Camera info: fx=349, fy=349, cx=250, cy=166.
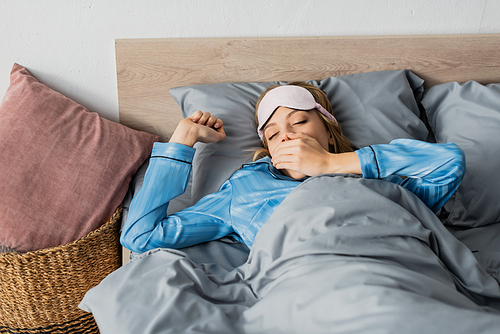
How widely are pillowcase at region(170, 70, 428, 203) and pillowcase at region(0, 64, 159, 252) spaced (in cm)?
28

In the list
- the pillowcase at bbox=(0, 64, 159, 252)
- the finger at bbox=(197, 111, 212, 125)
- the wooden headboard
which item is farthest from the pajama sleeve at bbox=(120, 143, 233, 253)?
the wooden headboard

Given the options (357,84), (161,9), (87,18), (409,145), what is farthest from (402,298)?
(87,18)

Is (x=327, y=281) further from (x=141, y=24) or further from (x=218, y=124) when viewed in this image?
(x=141, y=24)

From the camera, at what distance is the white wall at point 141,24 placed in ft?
4.25

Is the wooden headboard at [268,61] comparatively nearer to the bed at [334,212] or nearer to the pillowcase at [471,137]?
the bed at [334,212]

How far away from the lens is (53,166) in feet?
3.78

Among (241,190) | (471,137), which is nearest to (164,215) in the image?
(241,190)

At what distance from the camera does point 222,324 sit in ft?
2.31

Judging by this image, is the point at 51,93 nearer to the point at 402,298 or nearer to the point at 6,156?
the point at 6,156

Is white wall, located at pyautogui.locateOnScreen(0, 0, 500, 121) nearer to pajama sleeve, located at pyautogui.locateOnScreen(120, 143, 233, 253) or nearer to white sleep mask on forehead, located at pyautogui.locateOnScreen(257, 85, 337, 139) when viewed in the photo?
white sleep mask on forehead, located at pyautogui.locateOnScreen(257, 85, 337, 139)

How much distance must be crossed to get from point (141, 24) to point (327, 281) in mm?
1165

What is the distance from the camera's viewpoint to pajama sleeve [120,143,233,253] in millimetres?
1002

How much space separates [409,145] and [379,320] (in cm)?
56

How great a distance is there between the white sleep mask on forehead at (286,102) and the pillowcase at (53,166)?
50cm
